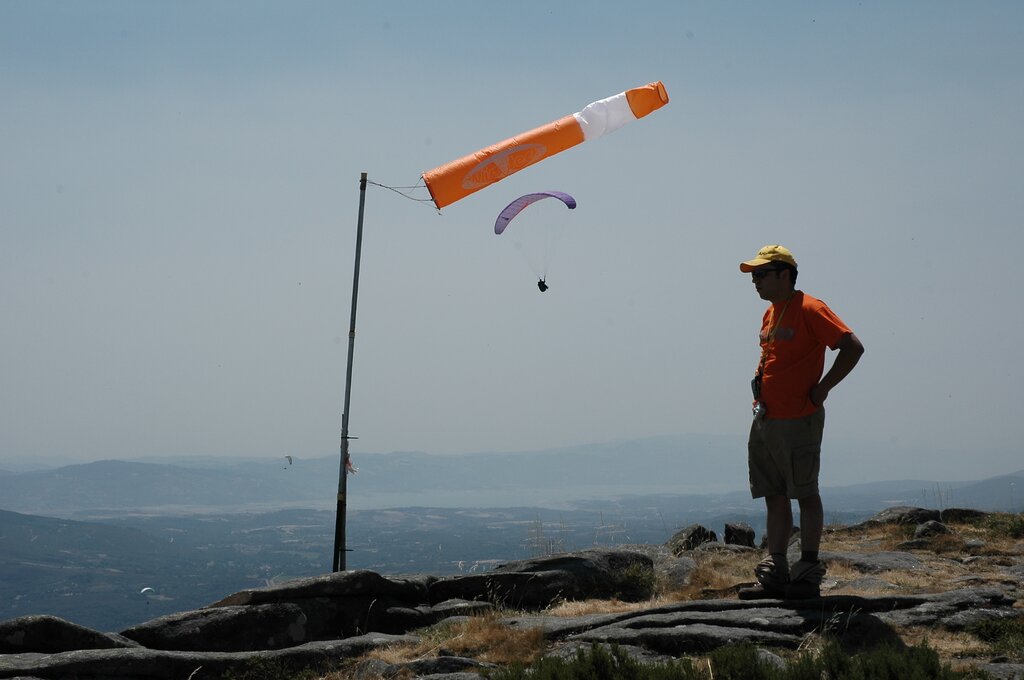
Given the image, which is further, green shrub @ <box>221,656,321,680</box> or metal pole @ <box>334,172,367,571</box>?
metal pole @ <box>334,172,367,571</box>

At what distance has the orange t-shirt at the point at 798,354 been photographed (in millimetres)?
8617

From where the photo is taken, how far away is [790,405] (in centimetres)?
876

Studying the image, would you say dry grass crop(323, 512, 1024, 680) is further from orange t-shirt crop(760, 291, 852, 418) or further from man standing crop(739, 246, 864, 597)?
orange t-shirt crop(760, 291, 852, 418)

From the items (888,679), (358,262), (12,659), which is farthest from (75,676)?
(358,262)

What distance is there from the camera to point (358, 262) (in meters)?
14.1

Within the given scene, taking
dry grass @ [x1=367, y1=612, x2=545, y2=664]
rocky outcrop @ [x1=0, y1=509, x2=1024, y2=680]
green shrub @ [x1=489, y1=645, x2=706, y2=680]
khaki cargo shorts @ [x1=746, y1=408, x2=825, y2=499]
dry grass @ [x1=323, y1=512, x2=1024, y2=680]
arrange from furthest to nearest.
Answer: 1. khaki cargo shorts @ [x1=746, y1=408, x2=825, y2=499]
2. dry grass @ [x1=367, y1=612, x2=545, y2=664]
3. dry grass @ [x1=323, y1=512, x2=1024, y2=680]
4. rocky outcrop @ [x1=0, y1=509, x2=1024, y2=680]
5. green shrub @ [x1=489, y1=645, x2=706, y2=680]

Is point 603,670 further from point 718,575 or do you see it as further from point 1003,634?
point 718,575

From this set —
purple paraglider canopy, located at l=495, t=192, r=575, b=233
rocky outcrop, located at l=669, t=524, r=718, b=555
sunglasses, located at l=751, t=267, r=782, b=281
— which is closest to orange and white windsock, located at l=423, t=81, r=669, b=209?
purple paraglider canopy, located at l=495, t=192, r=575, b=233

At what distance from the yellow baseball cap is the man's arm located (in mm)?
860

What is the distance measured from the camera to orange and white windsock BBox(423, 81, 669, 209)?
611 inches

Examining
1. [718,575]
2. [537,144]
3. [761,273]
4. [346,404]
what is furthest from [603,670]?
[537,144]

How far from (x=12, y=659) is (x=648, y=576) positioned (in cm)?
653

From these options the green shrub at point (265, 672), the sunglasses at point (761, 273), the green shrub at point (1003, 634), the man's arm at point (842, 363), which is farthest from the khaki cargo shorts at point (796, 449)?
the green shrub at point (265, 672)

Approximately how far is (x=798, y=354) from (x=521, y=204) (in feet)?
30.8
